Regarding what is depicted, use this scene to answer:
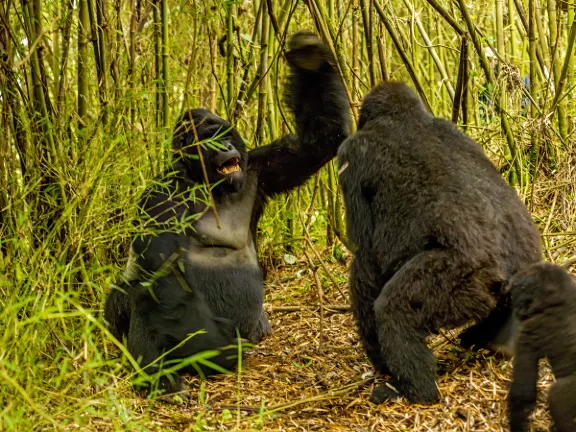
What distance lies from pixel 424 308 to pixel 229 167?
1414mm

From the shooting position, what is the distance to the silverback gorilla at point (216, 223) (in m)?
3.94

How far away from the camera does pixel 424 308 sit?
3.35 meters

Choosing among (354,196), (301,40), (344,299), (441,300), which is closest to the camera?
(441,300)

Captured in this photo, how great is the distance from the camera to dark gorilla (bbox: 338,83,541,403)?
11.0 feet

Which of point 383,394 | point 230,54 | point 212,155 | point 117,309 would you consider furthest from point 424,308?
point 230,54

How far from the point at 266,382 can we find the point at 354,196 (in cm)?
98

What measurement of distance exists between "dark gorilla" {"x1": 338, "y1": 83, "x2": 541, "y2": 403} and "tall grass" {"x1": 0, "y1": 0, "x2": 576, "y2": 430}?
0.52m

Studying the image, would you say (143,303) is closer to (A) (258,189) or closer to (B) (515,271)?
(A) (258,189)

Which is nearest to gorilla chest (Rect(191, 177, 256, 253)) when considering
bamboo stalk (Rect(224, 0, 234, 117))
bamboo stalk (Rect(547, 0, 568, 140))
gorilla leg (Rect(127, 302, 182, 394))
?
gorilla leg (Rect(127, 302, 182, 394))

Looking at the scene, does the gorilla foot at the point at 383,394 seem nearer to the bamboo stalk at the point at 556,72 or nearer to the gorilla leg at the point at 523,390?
the gorilla leg at the point at 523,390

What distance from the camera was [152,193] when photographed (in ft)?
13.7

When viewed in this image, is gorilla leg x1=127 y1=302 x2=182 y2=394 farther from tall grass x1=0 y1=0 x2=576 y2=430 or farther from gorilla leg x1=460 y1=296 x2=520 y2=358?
gorilla leg x1=460 y1=296 x2=520 y2=358

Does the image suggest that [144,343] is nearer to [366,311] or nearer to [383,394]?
[366,311]

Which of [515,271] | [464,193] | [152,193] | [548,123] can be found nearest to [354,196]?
[464,193]
